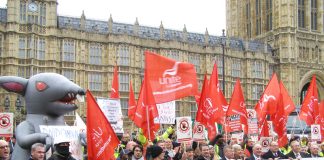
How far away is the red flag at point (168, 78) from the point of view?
1138cm

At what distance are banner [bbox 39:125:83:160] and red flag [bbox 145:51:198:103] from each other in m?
2.91

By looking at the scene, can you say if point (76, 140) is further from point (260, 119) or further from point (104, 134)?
point (260, 119)

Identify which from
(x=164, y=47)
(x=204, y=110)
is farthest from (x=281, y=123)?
(x=164, y=47)

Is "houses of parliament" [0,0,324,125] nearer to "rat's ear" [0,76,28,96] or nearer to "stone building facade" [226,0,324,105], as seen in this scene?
"stone building facade" [226,0,324,105]

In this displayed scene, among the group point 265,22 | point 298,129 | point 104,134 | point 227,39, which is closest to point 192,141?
point 104,134

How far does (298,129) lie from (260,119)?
793 inches

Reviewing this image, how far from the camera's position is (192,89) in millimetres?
11961

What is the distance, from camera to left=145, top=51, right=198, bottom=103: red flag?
11.4 meters

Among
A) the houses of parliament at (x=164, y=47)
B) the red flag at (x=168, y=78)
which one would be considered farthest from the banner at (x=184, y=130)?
the houses of parliament at (x=164, y=47)

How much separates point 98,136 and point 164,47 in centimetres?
3820

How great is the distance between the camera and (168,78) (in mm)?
11656

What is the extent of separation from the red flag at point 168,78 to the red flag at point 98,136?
2.86 m

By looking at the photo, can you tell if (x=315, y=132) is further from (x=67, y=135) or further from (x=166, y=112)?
(x=67, y=135)

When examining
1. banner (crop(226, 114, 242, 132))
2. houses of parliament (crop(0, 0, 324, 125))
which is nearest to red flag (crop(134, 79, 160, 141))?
banner (crop(226, 114, 242, 132))
